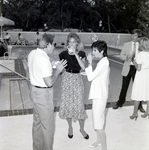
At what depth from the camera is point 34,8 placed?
26906 millimetres

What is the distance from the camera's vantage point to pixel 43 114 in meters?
2.60

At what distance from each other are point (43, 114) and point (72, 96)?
2.16 ft

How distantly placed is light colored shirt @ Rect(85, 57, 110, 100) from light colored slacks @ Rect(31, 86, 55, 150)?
473 millimetres

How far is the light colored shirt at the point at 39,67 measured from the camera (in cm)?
239

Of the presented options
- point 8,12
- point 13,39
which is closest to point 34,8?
point 8,12

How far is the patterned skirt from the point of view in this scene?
3.12m

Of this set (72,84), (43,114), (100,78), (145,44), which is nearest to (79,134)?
(72,84)

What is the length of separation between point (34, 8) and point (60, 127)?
2510 centimetres

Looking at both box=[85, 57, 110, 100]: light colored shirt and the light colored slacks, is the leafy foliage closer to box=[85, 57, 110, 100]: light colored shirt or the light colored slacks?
box=[85, 57, 110, 100]: light colored shirt

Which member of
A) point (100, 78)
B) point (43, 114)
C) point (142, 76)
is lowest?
point (43, 114)

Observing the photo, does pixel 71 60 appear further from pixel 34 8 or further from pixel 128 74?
pixel 34 8

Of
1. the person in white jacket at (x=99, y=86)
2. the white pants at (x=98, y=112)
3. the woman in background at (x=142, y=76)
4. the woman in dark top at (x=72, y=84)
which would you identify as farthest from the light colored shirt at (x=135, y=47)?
the white pants at (x=98, y=112)

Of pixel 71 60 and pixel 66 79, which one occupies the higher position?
pixel 71 60

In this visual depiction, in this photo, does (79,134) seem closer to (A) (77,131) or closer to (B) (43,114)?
(A) (77,131)
